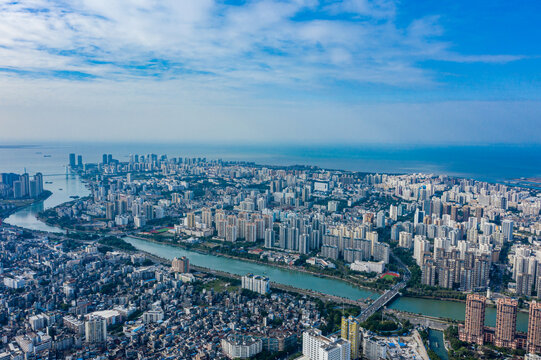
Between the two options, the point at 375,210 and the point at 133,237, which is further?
the point at 375,210

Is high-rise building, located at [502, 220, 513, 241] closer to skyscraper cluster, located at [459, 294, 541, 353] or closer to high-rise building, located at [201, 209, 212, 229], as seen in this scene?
skyscraper cluster, located at [459, 294, 541, 353]

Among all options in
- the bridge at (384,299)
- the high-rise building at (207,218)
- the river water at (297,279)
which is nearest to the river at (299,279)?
the river water at (297,279)

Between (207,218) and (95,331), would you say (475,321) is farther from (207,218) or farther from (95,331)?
(207,218)

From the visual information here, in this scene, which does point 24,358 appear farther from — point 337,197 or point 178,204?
point 337,197

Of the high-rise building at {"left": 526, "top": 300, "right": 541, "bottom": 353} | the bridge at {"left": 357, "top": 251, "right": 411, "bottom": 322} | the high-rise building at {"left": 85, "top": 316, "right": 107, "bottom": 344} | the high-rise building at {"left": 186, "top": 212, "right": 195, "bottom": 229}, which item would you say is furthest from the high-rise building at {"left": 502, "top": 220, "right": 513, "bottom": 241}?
the high-rise building at {"left": 85, "top": 316, "right": 107, "bottom": 344}

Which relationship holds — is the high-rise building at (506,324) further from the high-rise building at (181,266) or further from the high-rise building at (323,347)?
the high-rise building at (181,266)

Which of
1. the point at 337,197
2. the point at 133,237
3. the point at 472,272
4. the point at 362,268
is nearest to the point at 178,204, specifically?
the point at 133,237

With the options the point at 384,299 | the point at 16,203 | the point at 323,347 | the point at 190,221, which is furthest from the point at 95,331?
the point at 16,203
